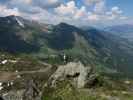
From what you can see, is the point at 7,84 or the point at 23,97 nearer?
the point at 23,97

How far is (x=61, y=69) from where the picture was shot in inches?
2256

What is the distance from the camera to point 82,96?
3847cm

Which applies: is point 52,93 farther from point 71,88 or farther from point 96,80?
point 96,80

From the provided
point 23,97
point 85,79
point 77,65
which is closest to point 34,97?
point 23,97

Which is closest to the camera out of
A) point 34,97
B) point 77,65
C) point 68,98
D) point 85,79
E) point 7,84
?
point 68,98

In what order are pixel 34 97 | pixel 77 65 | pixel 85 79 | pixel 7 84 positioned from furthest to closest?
pixel 7 84 < pixel 77 65 < pixel 85 79 < pixel 34 97

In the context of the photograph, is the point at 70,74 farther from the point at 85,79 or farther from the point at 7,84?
the point at 7,84

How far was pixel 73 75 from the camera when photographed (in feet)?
182

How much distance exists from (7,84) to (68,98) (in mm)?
110393

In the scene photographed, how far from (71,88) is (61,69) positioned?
630 inches

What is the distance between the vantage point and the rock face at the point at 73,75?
50.3m

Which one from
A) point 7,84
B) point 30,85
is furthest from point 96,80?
point 7,84

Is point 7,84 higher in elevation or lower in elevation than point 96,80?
lower

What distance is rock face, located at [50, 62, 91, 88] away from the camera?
50.3 meters
